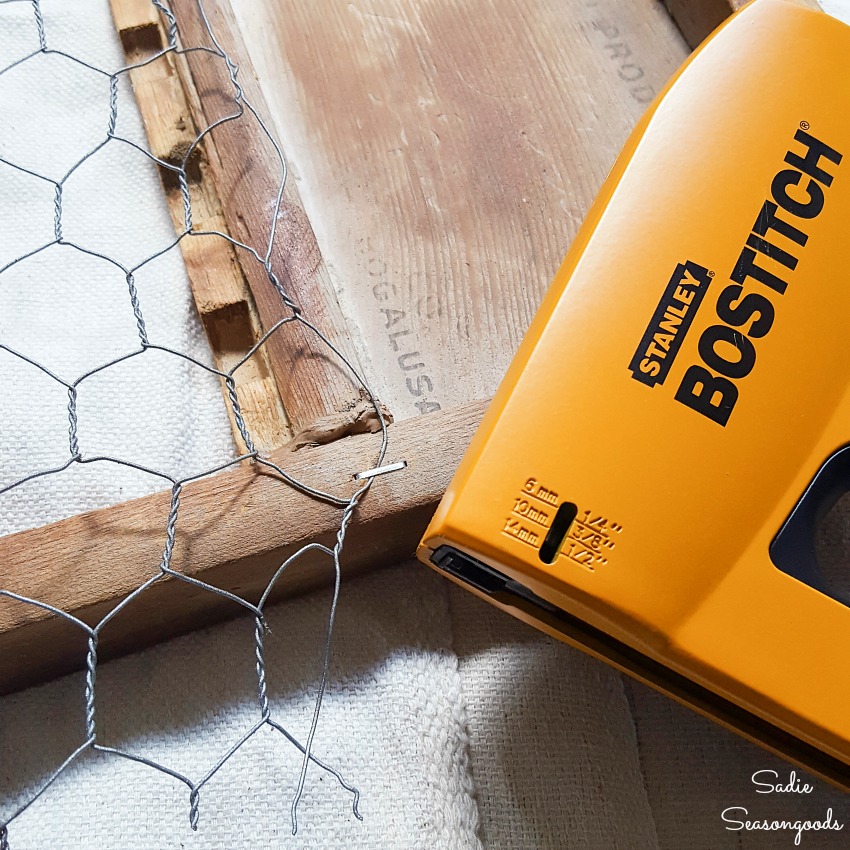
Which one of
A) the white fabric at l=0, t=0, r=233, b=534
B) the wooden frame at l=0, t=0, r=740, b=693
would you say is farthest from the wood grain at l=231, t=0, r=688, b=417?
the white fabric at l=0, t=0, r=233, b=534

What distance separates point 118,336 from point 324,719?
277 millimetres

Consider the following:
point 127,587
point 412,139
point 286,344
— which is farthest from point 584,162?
point 127,587

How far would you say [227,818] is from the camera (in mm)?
482

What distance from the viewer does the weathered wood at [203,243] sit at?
0.52 meters

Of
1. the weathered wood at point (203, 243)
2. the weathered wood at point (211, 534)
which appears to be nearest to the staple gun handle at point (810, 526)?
the weathered wood at point (211, 534)

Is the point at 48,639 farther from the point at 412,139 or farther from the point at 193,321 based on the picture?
the point at 412,139

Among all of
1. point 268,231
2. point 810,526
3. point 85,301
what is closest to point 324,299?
point 268,231

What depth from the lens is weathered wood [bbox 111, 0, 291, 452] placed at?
0.52m

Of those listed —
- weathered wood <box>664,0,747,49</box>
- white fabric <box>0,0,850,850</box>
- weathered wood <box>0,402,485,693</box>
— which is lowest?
white fabric <box>0,0,850,850</box>

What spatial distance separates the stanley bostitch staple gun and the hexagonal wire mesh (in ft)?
0.34

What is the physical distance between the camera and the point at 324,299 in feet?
1.69

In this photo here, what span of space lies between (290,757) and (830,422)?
342mm

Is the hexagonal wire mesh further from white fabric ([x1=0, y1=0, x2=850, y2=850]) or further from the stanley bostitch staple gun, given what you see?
the stanley bostitch staple gun

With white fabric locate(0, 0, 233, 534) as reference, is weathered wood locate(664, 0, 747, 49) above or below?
above
